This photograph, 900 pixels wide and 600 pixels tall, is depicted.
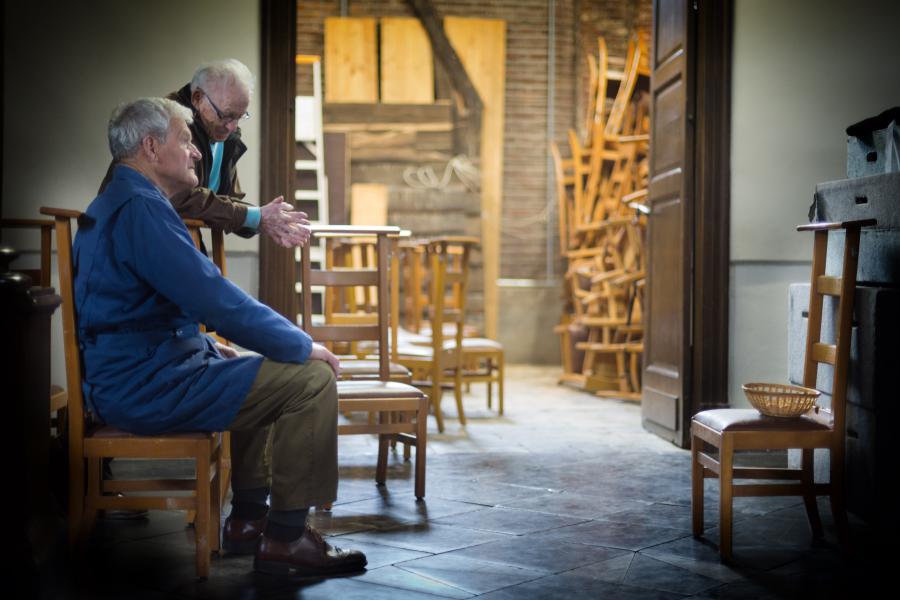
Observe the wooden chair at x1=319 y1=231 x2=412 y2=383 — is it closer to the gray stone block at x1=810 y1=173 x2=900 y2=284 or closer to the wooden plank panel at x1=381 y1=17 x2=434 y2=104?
the gray stone block at x1=810 y1=173 x2=900 y2=284

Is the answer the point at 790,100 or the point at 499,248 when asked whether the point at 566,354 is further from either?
the point at 790,100

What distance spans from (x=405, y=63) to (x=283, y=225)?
593 centimetres

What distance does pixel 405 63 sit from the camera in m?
8.68

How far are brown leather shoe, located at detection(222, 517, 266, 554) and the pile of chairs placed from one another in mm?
3845

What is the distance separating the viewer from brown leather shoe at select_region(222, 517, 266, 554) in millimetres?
2847

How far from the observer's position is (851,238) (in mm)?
2869

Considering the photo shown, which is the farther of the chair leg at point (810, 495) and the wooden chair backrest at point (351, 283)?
the wooden chair backrest at point (351, 283)

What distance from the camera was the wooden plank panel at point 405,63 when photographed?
865 centimetres

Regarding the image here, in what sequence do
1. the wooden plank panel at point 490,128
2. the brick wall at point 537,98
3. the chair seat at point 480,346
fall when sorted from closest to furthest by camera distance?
the chair seat at point 480,346
the wooden plank panel at point 490,128
the brick wall at point 537,98

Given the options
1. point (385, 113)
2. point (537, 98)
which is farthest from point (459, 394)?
point (537, 98)

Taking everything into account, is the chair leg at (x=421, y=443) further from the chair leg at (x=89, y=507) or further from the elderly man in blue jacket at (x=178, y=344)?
the chair leg at (x=89, y=507)

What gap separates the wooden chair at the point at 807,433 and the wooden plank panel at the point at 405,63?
20.0 ft

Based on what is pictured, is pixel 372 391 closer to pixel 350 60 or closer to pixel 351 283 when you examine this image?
pixel 351 283

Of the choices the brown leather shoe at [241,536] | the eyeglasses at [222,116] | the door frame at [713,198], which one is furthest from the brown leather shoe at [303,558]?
the door frame at [713,198]
